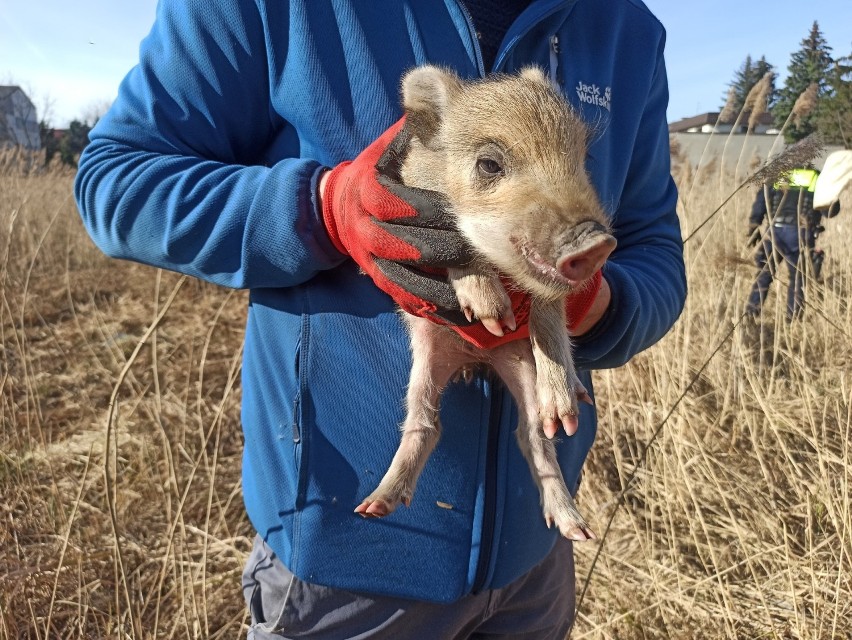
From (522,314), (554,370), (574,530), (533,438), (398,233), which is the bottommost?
(574,530)

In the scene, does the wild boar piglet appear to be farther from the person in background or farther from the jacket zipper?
the person in background

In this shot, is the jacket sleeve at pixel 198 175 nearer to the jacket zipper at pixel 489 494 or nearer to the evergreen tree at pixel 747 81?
the jacket zipper at pixel 489 494

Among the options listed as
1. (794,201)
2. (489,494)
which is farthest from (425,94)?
(794,201)

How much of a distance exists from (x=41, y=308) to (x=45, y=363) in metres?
1.61

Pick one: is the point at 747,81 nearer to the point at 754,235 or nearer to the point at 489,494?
the point at 754,235

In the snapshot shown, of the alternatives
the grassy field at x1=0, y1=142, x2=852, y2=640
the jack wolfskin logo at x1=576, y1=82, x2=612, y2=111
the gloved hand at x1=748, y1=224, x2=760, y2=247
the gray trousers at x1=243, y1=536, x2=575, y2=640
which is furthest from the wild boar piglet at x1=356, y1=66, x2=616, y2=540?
the gloved hand at x1=748, y1=224, x2=760, y2=247

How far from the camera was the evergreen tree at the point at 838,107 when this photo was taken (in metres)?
2.97

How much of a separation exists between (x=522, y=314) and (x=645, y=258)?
1.68 ft

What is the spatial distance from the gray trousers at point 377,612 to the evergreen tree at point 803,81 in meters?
2.92

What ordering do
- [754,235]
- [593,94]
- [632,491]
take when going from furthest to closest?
[754,235] → [632,491] → [593,94]

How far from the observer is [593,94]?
4.91 ft

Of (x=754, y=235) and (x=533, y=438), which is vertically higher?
(x=754, y=235)

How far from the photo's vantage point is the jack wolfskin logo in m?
1.48

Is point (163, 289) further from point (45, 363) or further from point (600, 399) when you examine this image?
point (600, 399)
